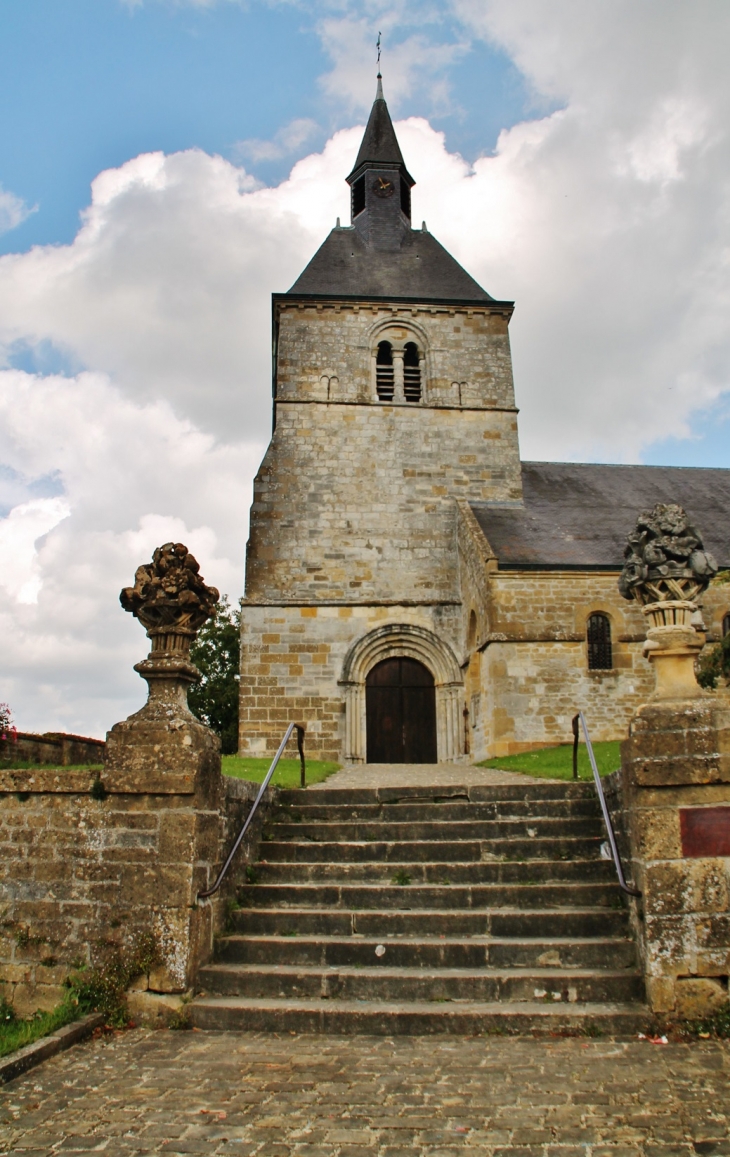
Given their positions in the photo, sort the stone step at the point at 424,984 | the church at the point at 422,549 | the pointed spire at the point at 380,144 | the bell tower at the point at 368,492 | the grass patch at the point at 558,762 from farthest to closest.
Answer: the pointed spire at the point at 380,144
the bell tower at the point at 368,492
the church at the point at 422,549
the grass patch at the point at 558,762
the stone step at the point at 424,984

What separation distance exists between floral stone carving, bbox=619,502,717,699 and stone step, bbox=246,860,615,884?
175cm

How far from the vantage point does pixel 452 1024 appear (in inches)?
201

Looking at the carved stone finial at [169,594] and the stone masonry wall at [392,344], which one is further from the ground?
the stone masonry wall at [392,344]

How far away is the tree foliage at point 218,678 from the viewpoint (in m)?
30.4

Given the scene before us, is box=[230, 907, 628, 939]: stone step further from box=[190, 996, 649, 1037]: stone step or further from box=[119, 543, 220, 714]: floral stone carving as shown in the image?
box=[119, 543, 220, 714]: floral stone carving

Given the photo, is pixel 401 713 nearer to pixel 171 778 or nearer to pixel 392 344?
pixel 392 344

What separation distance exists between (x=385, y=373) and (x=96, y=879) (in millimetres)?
16288

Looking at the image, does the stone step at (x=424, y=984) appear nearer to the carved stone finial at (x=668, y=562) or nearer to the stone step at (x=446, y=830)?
the stone step at (x=446, y=830)

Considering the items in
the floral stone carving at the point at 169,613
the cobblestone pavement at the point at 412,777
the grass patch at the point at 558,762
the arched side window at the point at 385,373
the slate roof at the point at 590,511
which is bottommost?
the cobblestone pavement at the point at 412,777

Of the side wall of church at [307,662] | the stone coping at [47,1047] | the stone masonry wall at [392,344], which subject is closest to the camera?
the stone coping at [47,1047]

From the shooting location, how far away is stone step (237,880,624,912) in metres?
6.37

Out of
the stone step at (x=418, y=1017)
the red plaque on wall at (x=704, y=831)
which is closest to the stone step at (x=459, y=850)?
the red plaque on wall at (x=704, y=831)

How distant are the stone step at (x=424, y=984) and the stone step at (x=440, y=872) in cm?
111

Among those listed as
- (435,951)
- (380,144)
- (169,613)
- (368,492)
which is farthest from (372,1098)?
(380,144)
